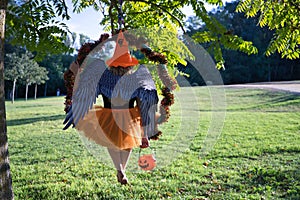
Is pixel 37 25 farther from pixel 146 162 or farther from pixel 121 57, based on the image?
pixel 146 162

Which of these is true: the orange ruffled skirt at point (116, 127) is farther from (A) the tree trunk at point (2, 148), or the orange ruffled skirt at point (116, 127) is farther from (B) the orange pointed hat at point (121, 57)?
(A) the tree trunk at point (2, 148)

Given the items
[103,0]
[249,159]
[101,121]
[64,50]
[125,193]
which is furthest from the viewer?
[249,159]

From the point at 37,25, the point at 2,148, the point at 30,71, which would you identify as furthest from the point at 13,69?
the point at 2,148

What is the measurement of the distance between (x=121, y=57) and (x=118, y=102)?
0.30 meters

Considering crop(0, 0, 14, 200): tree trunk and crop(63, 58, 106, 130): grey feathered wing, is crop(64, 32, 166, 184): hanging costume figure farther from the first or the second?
crop(0, 0, 14, 200): tree trunk

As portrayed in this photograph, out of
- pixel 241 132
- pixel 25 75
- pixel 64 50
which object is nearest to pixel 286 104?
pixel 241 132

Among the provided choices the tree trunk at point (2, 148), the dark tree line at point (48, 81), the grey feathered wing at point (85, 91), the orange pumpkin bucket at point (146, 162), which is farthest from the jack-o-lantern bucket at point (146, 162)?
the dark tree line at point (48, 81)

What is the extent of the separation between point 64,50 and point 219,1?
153 centimetres

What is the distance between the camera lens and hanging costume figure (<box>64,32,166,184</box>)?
172cm

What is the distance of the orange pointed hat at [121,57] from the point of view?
6.06 ft

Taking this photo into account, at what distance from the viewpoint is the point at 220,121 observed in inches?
392

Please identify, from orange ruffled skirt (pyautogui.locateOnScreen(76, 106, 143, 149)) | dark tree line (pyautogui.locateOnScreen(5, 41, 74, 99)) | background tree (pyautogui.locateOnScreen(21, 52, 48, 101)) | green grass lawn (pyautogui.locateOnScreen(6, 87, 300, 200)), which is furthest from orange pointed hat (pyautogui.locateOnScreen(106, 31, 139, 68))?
dark tree line (pyautogui.locateOnScreen(5, 41, 74, 99))

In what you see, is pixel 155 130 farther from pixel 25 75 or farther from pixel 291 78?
pixel 291 78

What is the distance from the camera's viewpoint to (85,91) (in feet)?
5.38
